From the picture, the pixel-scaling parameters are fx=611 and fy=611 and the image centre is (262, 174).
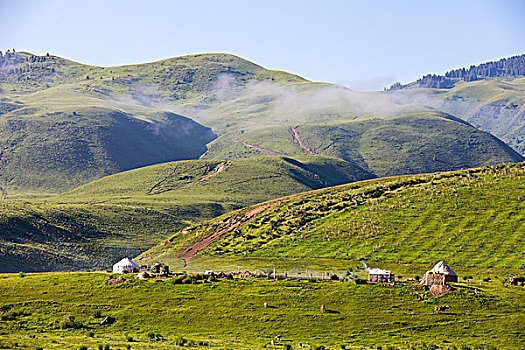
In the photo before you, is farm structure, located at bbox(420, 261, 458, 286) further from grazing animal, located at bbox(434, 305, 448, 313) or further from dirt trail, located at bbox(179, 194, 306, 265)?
dirt trail, located at bbox(179, 194, 306, 265)

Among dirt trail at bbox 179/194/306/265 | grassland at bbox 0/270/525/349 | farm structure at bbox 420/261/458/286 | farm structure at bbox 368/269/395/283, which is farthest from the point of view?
dirt trail at bbox 179/194/306/265

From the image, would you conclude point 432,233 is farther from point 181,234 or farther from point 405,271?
point 181,234

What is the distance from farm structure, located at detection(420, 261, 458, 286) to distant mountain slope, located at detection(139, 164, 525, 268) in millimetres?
16686

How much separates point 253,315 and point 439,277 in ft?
63.8

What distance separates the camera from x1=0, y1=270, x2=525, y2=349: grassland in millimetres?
47906

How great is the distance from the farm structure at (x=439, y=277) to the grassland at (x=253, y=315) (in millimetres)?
1645

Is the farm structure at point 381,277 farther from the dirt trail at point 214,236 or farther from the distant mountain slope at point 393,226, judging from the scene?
the dirt trail at point 214,236

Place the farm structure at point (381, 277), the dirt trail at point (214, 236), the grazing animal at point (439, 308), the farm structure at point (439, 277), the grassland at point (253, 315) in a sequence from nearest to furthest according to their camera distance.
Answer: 1. the grassland at point (253, 315)
2. the grazing animal at point (439, 308)
3. the farm structure at point (439, 277)
4. the farm structure at point (381, 277)
5. the dirt trail at point (214, 236)

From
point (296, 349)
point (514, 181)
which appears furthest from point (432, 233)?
point (296, 349)

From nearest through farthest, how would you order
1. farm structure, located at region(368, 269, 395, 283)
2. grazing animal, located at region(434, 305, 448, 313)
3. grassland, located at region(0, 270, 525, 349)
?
1. grassland, located at region(0, 270, 525, 349)
2. grazing animal, located at region(434, 305, 448, 313)
3. farm structure, located at region(368, 269, 395, 283)

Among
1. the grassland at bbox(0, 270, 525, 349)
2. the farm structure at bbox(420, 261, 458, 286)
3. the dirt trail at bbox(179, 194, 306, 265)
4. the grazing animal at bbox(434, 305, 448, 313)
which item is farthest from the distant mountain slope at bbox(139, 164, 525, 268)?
the grazing animal at bbox(434, 305, 448, 313)

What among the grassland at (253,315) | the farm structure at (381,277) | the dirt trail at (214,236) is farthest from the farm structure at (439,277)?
the dirt trail at (214,236)

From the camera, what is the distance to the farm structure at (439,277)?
198 feet

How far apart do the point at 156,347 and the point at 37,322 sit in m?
16.0
